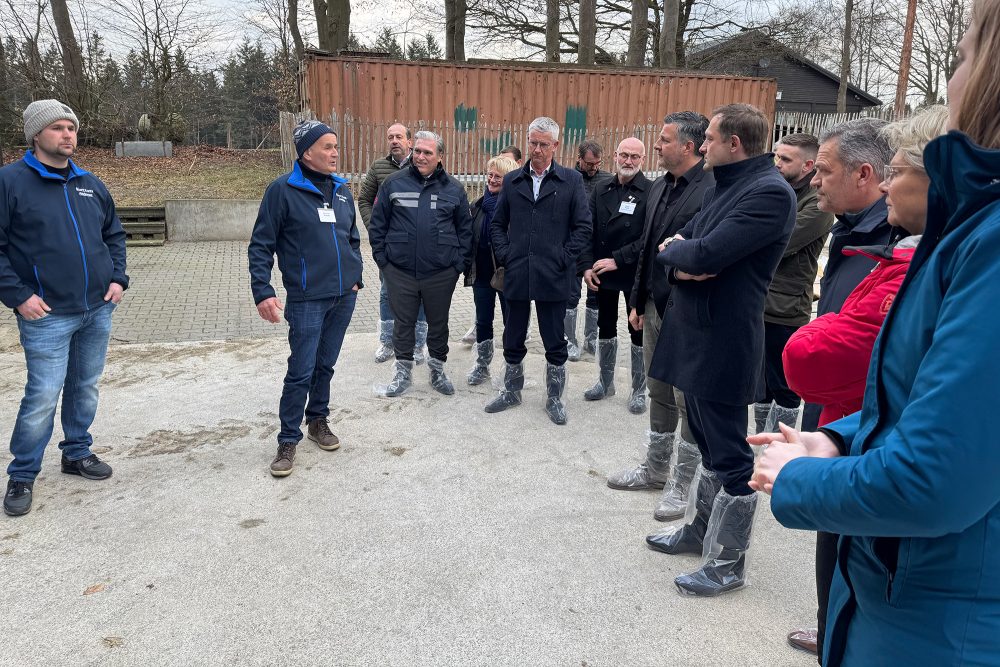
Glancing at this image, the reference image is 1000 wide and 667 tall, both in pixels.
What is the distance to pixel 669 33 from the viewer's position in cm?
1767

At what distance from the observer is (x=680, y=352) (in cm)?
294

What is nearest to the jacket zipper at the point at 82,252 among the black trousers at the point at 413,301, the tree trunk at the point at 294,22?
the black trousers at the point at 413,301

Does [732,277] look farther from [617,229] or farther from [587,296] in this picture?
[587,296]

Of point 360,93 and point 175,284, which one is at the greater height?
point 360,93

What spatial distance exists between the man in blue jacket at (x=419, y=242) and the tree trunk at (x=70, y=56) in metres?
14.8

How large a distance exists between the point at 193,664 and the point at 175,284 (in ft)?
24.8

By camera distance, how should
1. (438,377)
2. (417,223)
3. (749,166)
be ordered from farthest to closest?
1. (438,377)
2. (417,223)
3. (749,166)

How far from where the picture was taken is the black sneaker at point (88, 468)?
151 inches

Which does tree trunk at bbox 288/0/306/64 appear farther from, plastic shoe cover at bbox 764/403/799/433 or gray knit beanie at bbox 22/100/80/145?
plastic shoe cover at bbox 764/403/799/433

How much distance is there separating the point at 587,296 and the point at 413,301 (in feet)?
5.56

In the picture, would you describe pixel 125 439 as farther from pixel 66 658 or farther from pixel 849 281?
pixel 849 281

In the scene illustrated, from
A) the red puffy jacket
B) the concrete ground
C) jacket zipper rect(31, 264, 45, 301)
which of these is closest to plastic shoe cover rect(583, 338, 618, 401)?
the concrete ground

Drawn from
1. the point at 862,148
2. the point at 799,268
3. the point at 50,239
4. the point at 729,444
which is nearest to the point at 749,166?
the point at 862,148

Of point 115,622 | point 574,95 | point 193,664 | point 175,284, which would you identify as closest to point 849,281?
point 193,664
